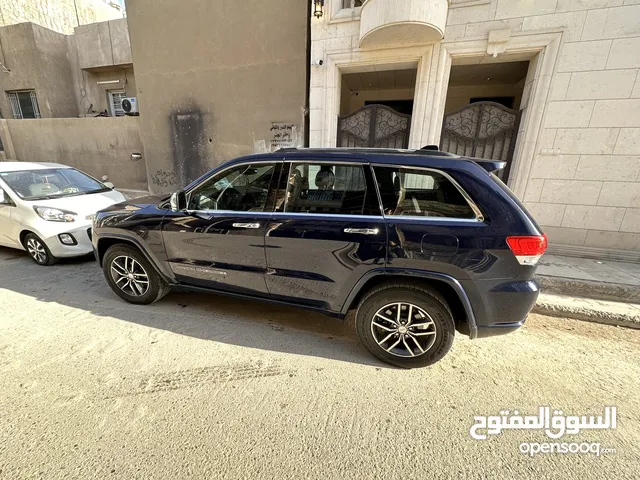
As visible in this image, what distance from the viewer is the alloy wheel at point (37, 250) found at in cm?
423

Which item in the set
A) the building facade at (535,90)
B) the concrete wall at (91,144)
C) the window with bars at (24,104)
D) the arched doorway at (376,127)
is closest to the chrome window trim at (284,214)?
the building facade at (535,90)

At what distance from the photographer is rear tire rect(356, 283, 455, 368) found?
7.32ft

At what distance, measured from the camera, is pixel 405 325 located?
234 centimetres

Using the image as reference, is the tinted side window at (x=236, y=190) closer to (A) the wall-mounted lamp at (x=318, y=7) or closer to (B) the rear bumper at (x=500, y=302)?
(B) the rear bumper at (x=500, y=302)

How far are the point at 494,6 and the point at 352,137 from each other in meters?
3.14

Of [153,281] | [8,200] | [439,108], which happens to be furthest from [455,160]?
[8,200]

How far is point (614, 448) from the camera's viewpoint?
1.72 metres

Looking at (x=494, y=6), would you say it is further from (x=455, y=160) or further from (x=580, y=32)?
(x=455, y=160)

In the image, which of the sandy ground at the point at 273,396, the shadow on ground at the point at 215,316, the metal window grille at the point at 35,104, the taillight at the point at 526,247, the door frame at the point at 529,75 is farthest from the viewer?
the metal window grille at the point at 35,104

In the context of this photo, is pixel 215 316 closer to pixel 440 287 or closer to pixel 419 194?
pixel 440 287

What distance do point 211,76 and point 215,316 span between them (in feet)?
22.5

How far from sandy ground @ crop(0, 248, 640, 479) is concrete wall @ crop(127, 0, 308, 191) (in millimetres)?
5538

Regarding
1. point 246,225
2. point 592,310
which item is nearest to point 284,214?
point 246,225

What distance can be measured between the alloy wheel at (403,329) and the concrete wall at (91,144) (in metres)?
10.1
